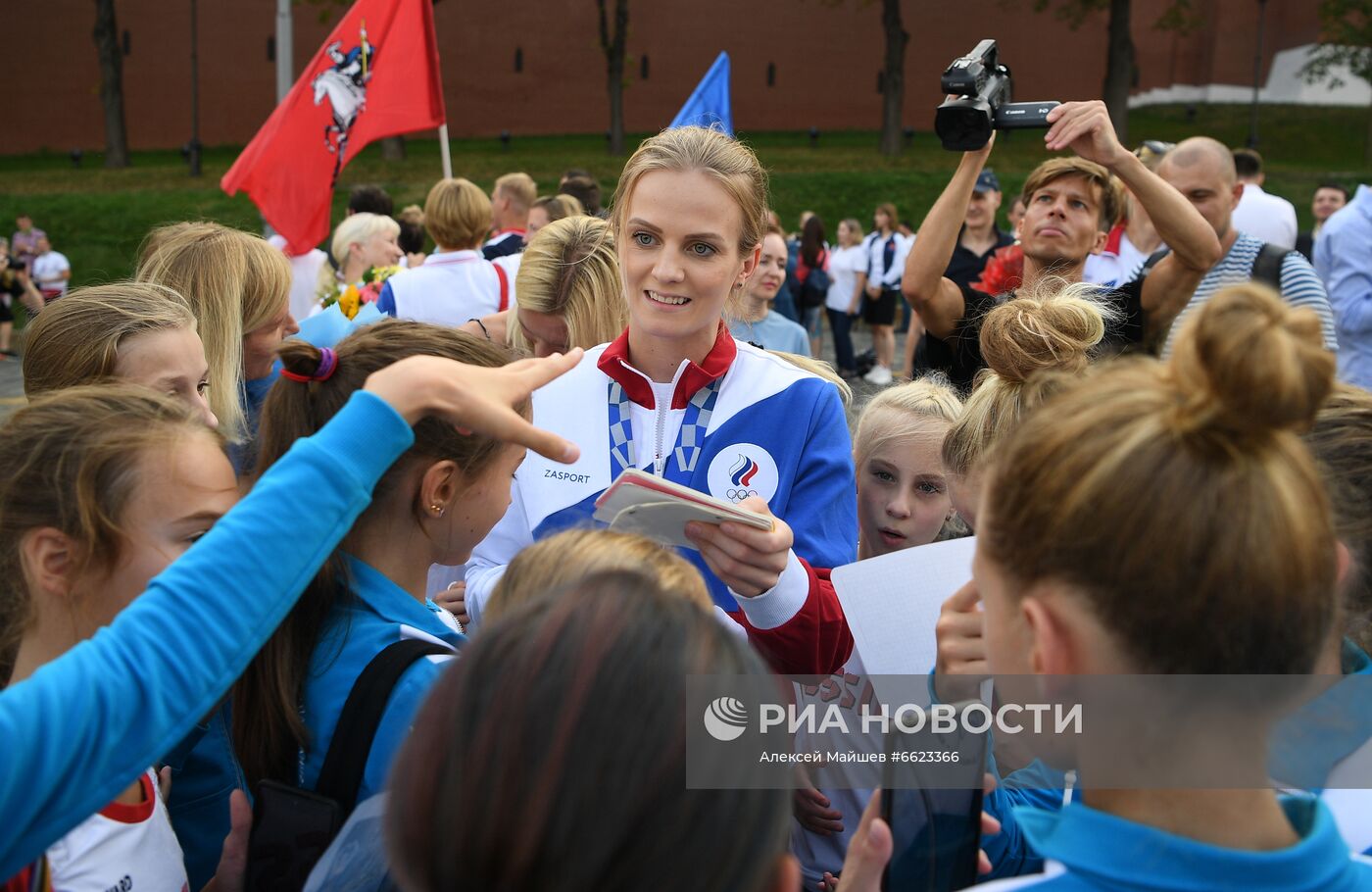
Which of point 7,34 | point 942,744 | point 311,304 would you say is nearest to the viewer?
point 942,744

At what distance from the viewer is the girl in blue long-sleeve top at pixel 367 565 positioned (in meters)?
1.73

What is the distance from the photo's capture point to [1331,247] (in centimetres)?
594

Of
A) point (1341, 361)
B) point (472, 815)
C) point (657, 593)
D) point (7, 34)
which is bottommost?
point (1341, 361)

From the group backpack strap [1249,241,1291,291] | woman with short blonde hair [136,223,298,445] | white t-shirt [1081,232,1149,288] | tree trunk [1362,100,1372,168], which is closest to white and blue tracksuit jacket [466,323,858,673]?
woman with short blonde hair [136,223,298,445]

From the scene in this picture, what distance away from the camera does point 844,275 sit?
1587cm

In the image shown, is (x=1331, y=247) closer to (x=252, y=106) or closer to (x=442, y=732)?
(x=442, y=732)

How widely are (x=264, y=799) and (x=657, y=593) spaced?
76 centimetres

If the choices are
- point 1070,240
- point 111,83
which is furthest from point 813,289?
point 111,83

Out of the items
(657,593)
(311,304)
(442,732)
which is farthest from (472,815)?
(311,304)

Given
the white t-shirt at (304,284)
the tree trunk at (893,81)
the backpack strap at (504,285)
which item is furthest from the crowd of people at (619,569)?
the tree trunk at (893,81)

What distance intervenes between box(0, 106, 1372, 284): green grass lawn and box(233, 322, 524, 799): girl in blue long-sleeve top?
1795 centimetres

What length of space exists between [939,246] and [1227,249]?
1.31 metres

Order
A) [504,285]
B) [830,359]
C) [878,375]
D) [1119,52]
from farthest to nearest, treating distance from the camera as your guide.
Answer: [1119,52] < [830,359] < [878,375] < [504,285]

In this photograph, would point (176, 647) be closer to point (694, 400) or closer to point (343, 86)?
point (694, 400)
